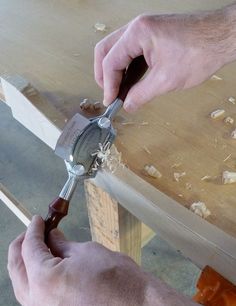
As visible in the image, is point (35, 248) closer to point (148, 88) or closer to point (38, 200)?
point (148, 88)

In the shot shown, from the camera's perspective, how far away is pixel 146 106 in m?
0.78

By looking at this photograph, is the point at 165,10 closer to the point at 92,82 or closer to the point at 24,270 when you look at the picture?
the point at 92,82

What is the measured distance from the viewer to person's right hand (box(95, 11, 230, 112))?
656 millimetres

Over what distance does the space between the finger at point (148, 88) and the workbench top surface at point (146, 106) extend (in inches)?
2.4

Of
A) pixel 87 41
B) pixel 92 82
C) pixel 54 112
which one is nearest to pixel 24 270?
pixel 54 112

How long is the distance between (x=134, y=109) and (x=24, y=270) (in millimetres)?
322

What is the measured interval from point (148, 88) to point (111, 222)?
32cm

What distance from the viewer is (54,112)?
75 cm

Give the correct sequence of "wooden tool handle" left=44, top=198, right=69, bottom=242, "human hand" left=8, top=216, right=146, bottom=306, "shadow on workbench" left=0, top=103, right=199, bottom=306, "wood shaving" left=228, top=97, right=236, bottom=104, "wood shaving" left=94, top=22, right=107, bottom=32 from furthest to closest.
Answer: "shadow on workbench" left=0, top=103, right=199, bottom=306 < "wood shaving" left=94, top=22, right=107, bottom=32 < "wood shaving" left=228, top=97, right=236, bottom=104 < "wooden tool handle" left=44, top=198, right=69, bottom=242 < "human hand" left=8, top=216, right=146, bottom=306

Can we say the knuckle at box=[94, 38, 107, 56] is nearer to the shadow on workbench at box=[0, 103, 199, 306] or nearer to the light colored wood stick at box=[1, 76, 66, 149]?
the light colored wood stick at box=[1, 76, 66, 149]

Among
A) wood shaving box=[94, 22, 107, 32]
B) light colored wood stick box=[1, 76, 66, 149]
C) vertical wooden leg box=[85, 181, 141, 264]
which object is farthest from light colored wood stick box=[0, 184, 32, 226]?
wood shaving box=[94, 22, 107, 32]

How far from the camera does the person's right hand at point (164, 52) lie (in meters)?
0.66

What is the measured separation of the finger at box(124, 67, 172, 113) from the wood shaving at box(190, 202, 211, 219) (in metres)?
0.19

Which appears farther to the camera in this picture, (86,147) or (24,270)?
(86,147)
